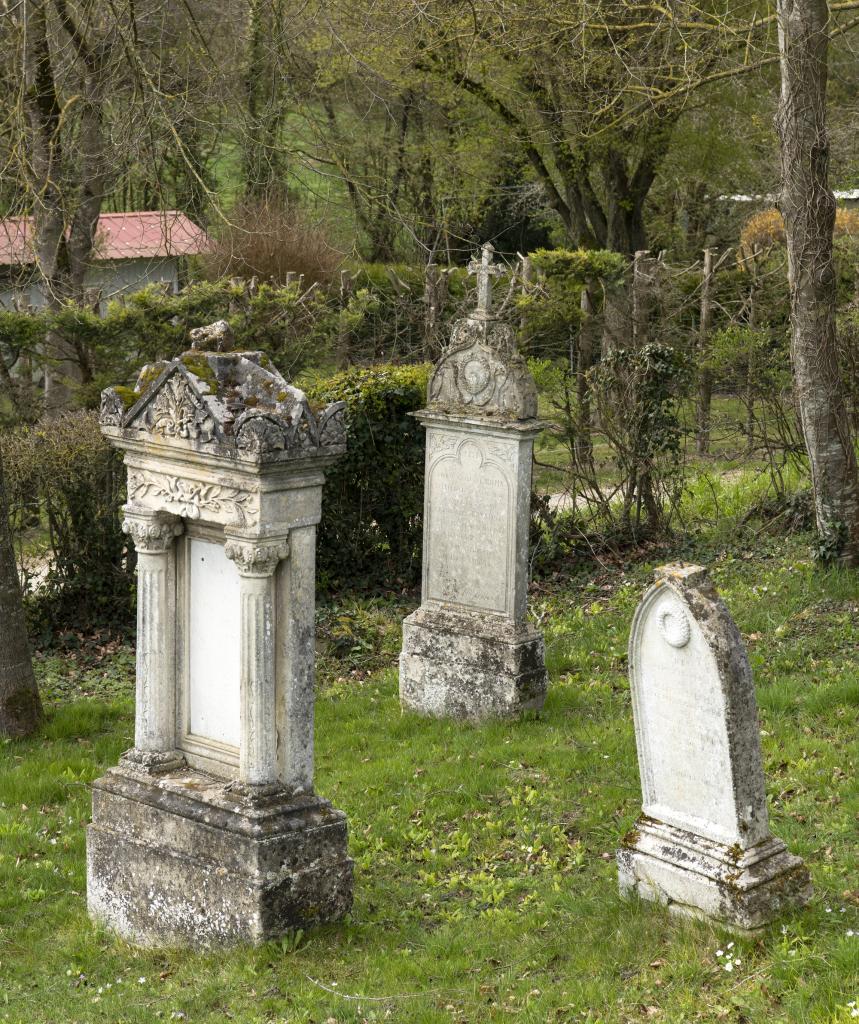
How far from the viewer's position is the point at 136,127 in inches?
433

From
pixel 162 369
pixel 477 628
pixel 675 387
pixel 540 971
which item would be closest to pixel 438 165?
pixel 675 387

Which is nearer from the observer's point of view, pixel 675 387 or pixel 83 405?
pixel 675 387

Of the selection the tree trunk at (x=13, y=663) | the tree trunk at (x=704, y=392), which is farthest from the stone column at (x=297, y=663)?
the tree trunk at (x=704, y=392)

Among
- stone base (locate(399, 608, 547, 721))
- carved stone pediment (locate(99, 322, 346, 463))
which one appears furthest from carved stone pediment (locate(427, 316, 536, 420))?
carved stone pediment (locate(99, 322, 346, 463))

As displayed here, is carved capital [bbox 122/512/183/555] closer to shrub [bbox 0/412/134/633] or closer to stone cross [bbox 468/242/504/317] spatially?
stone cross [bbox 468/242/504/317]

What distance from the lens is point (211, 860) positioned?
616 cm

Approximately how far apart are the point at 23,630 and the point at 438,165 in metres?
19.0

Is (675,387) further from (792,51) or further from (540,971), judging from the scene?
(540,971)

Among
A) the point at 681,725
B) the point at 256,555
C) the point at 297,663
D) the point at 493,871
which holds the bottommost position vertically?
the point at 493,871

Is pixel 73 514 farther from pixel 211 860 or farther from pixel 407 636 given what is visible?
pixel 211 860

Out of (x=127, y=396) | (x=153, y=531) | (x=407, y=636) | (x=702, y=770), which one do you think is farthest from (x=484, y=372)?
(x=702, y=770)

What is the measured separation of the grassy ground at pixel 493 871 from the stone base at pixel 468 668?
0.72 ft

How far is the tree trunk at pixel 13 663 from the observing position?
9.53 m

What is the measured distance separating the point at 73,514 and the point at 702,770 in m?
7.64
